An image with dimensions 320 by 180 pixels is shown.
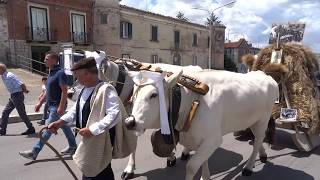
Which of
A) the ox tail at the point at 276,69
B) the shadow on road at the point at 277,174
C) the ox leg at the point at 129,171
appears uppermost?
the ox tail at the point at 276,69

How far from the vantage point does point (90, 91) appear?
142 inches

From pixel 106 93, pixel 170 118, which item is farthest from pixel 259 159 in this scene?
pixel 106 93

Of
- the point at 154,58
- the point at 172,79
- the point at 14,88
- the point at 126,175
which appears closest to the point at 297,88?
the point at 126,175

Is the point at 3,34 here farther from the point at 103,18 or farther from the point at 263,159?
the point at 263,159

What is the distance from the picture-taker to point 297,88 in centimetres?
712

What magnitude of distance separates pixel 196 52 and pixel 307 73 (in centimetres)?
4047

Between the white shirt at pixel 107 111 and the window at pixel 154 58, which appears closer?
the white shirt at pixel 107 111


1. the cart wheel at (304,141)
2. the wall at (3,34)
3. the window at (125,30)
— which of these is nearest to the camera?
the cart wheel at (304,141)

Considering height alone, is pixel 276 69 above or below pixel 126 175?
above

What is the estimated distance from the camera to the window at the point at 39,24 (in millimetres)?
28016

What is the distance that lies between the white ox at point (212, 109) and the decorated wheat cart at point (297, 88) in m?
1.52

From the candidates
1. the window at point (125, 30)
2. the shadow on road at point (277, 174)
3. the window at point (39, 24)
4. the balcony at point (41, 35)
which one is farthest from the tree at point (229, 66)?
the shadow on road at point (277, 174)

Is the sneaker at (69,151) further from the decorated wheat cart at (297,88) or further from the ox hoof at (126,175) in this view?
the decorated wheat cart at (297,88)

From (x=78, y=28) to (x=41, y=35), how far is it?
3928mm
